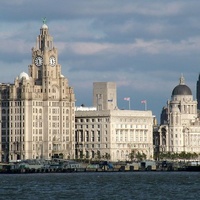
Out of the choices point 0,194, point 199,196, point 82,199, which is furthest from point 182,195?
point 0,194

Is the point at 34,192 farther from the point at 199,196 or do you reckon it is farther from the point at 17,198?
the point at 199,196

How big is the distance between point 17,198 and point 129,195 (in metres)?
18.6

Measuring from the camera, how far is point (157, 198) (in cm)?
17788

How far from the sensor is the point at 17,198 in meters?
178

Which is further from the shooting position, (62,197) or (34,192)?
(34,192)

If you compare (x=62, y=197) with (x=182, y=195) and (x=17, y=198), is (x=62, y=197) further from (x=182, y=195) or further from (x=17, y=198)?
(x=182, y=195)

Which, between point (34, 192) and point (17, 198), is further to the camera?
point (34, 192)

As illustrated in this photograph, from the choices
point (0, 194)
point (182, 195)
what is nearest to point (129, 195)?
A: point (182, 195)

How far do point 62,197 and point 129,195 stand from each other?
11838 millimetres

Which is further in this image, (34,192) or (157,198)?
(34,192)

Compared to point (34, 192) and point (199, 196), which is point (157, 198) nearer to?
point (199, 196)

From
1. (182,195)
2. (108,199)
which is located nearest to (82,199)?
(108,199)

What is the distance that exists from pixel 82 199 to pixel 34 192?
770 inches

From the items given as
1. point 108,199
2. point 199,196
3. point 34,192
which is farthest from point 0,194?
point 199,196
